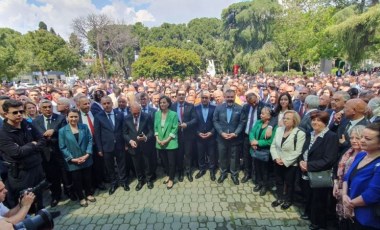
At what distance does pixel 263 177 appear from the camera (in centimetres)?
527

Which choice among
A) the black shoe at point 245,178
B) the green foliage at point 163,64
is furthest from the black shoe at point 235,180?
the green foliage at point 163,64

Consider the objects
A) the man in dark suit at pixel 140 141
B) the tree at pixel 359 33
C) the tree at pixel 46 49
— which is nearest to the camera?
the man in dark suit at pixel 140 141

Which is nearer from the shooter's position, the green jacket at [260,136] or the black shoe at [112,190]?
the green jacket at [260,136]

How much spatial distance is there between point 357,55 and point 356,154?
1767 cm

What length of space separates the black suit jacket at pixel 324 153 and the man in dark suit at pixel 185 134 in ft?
8.83

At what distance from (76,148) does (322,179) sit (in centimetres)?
425

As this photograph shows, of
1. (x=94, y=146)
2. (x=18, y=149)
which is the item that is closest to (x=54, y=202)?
(x=94, y=146)

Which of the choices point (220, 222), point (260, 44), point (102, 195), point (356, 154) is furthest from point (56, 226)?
point (260, 44)

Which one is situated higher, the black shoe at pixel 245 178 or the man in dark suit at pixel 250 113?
the man in dark suit at pixel 250 113

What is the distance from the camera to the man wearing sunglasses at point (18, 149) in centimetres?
365

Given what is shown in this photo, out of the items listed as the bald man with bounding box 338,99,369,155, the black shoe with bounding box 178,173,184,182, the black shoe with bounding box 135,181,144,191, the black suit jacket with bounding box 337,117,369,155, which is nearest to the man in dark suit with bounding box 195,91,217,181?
the black shoe with bounding box 178,173,184,182

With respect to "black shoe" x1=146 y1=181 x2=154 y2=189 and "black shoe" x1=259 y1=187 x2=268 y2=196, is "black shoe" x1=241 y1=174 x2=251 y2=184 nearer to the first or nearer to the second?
"black shoe" x1=259 y1=187 x2=268 y2=196

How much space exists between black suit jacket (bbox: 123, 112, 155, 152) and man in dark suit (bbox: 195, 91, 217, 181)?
1.14 metres

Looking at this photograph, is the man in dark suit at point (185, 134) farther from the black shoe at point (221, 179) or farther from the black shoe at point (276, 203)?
the black shoe at point (276, 203)
